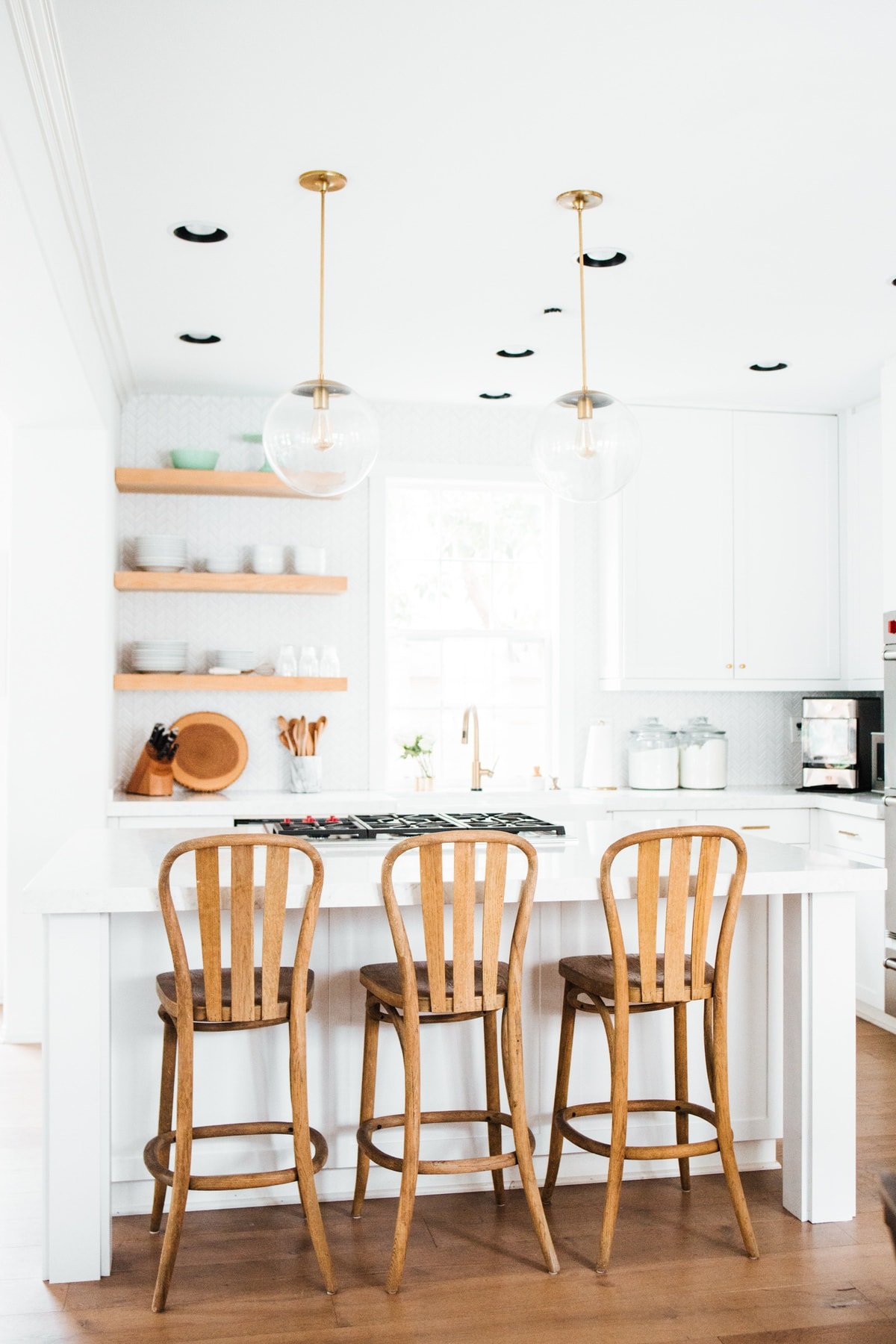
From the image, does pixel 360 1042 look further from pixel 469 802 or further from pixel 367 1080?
pixel 469 802

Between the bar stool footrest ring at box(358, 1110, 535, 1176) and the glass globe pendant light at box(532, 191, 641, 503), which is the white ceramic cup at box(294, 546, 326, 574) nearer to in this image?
the glass globe pendant light at box(532, 191, 641, 503)

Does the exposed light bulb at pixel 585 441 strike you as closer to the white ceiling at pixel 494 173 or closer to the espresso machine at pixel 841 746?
the white ceiling at pixel 494 173

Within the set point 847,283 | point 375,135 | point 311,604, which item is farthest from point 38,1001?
point 847,283

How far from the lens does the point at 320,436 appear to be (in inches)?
116

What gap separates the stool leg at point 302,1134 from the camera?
260cm

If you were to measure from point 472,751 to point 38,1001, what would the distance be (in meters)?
2.12

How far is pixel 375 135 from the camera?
2.95m

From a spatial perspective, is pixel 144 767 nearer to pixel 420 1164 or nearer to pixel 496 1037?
pixel 496 1037

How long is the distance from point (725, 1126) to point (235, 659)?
123 inches

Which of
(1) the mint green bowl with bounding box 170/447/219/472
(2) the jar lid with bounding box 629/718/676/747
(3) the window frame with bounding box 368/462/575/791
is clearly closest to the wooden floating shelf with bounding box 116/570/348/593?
(3) the window frame with bounding box 368/462/575/791

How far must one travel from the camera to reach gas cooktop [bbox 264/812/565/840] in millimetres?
3283

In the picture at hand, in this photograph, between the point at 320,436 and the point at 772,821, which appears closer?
the point at 320,436

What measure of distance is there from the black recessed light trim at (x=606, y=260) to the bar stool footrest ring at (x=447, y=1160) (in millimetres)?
2510

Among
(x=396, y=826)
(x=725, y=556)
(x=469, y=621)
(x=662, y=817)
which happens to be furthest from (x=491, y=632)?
(x=396, y=826)
